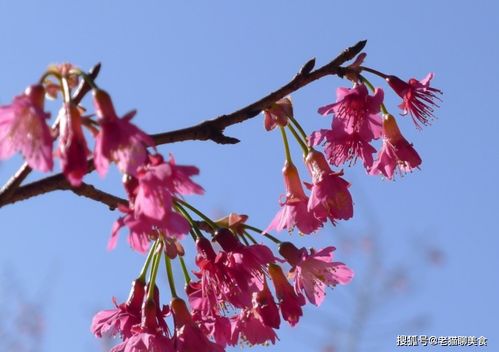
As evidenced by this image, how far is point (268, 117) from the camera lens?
2.17m

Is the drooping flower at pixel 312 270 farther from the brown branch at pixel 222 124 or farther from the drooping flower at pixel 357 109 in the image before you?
the brown branch at pixel 222 124

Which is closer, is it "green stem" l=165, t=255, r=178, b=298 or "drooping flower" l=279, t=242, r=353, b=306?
"green stem" l=165, t=255, r=178, b=298

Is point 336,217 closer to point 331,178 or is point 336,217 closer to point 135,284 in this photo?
point 331,178

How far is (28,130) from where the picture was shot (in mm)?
1543

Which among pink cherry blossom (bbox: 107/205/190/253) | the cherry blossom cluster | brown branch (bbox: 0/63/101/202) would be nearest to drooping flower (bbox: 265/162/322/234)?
the cherry blossom cluster

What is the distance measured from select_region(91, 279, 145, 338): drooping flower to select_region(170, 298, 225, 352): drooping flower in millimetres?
91

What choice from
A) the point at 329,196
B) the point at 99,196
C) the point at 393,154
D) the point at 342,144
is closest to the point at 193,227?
the point at 99,196

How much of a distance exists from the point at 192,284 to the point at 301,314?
0.30 metres

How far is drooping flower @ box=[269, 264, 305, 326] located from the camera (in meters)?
2.10

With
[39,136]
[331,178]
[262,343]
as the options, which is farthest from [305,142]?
[39,136]

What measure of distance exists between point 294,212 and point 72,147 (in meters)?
0.90

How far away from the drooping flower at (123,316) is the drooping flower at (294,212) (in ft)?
1.27

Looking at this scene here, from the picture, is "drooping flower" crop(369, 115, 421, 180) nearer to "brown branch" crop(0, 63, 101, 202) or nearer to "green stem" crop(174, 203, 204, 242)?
"green stem" crop(174, 203, 204, 242)

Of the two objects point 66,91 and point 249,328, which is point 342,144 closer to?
point 249,328
